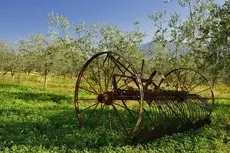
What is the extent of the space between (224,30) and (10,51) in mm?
88603

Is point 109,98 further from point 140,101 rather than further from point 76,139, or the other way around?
point 76,139

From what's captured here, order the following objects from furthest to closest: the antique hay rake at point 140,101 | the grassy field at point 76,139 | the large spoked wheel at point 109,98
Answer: the antique hay rake at point 140,101, the large spoked wheel at point 109,98, the grassy field at point 76,139

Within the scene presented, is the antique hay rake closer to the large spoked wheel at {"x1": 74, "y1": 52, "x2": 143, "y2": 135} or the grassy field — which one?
the large spoked wheel at {"x1": 74, "y1": 52, "x2": 143, "y2": 135}

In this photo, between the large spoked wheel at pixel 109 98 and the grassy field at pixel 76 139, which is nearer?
the grassy field at pixel 76 139

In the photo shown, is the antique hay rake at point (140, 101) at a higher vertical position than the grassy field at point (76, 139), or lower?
higher

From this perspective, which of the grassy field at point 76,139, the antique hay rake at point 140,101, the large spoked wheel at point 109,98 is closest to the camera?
the grassy field at point 76,139

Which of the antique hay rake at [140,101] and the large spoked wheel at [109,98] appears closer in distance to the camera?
the large spoked wheel at [109,98]

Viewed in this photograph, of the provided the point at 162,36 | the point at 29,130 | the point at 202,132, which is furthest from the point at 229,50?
the point at 162,36

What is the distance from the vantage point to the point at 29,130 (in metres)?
18.0

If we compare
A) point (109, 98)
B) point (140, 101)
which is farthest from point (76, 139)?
point (140, 101)

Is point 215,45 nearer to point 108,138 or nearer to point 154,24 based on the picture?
point 108,138

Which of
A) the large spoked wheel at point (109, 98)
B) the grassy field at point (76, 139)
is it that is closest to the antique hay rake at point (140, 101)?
the large spoked wheel at point (109, 98)

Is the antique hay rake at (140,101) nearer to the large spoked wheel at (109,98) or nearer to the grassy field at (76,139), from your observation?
the large spoked wheel at (109,98)

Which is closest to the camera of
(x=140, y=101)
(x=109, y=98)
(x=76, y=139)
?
(x=140, y=101)
